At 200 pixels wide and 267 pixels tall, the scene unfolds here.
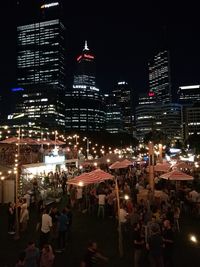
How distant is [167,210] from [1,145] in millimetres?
15215

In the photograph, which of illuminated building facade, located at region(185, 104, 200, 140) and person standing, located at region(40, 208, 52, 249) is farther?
illuminated building facade, located at region(185, 104, 200, 140)

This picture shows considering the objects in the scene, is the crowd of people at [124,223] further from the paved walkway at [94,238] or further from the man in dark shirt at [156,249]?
the paved walkway at [94,238]

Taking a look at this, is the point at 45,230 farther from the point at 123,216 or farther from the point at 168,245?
the point at 168,245

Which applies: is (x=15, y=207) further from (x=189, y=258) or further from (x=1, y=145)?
(x=1, y=145)

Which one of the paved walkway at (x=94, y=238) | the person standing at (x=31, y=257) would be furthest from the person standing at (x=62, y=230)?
the person standing at (x=31, y=257)

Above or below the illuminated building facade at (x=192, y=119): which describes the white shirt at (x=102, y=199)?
below

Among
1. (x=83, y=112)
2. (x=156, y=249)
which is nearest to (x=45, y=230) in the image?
(x=156, y=249)

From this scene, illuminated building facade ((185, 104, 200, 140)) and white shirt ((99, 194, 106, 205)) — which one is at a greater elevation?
illuminated building facade ((185, 104, 200, 140))

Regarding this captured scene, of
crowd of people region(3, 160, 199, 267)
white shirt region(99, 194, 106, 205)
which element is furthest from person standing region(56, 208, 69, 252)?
white shirt region(99, 194, 106, 205)

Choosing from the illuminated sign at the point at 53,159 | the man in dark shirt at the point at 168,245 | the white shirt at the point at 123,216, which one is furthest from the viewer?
the illuminated sign at the point at 53,159

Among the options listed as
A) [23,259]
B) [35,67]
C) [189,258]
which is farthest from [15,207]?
[35,67]

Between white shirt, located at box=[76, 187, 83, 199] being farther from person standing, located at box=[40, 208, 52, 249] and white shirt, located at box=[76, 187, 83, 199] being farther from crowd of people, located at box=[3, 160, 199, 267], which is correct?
person standing, located at box=[40, 208, 52, 249]

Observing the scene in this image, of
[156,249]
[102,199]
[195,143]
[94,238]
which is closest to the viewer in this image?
[156,249]

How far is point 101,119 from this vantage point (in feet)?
568
